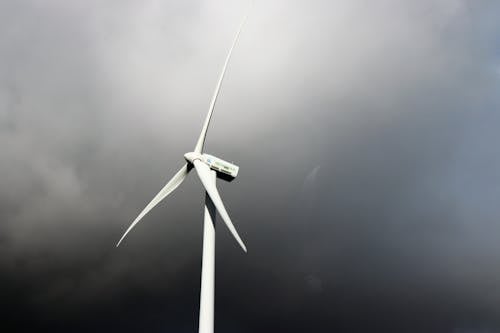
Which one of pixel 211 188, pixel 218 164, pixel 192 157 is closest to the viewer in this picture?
pixel 211 188

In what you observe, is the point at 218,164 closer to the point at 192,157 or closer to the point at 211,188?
the point at 192,157

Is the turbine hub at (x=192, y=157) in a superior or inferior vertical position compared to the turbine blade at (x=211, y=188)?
superior

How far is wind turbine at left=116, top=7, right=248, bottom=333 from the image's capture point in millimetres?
58094

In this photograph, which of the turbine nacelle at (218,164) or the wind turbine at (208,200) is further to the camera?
the turbine nacelle at (218,164)

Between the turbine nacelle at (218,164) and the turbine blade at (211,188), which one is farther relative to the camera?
the turbine nacelle at (218,164)

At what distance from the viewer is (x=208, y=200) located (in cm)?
6700

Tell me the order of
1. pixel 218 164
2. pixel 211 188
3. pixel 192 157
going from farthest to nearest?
pixel 218 164 < pixel 192 157 < pixel 211 188

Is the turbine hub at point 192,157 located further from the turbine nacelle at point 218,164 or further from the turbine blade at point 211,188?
the turbine blade at point 211,188

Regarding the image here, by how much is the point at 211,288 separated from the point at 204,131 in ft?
75.3

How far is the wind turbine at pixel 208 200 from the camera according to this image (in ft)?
191

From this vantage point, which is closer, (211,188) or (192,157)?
(211,188)

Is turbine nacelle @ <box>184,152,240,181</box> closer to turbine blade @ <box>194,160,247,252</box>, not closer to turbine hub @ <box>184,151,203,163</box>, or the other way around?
turbine hub @ <box>184,151,203,163</box>

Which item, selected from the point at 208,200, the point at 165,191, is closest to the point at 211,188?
the point at 208,200

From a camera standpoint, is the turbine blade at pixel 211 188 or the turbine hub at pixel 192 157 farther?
the turbine hub at pixel 192 157
